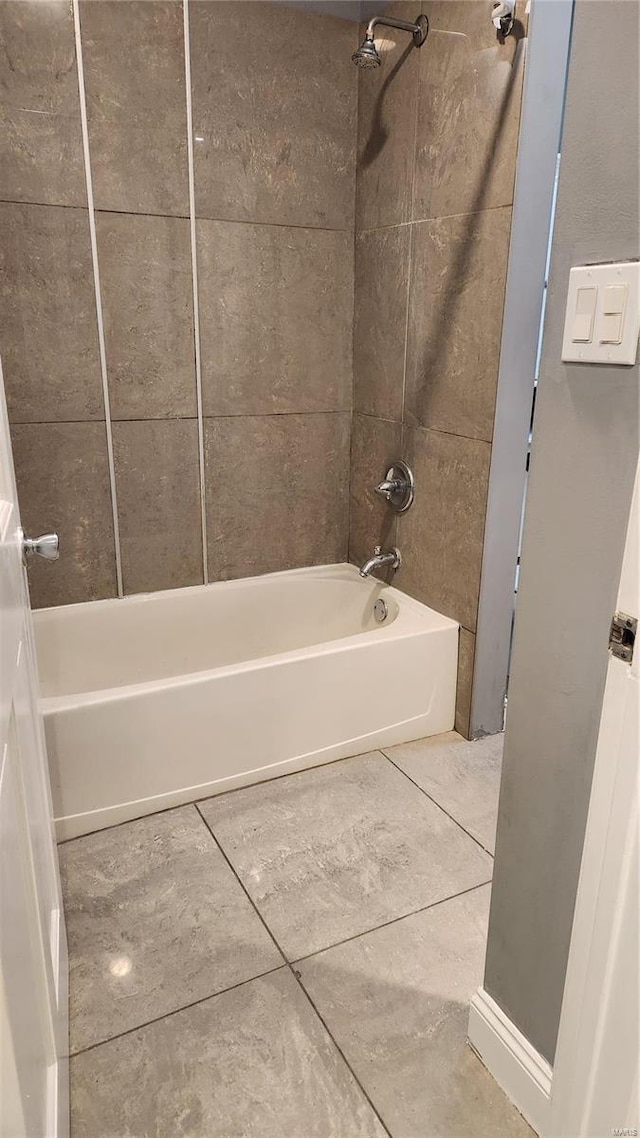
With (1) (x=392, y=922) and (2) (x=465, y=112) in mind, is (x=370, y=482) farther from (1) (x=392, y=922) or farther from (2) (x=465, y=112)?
(1) (x=392, y=922)

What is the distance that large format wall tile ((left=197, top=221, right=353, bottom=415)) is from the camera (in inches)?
98.4

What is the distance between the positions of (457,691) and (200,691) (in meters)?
0.92

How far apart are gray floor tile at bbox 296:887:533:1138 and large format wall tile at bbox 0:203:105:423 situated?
5.91 feet

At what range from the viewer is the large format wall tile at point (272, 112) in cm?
231

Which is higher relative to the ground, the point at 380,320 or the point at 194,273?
the point at 194,273

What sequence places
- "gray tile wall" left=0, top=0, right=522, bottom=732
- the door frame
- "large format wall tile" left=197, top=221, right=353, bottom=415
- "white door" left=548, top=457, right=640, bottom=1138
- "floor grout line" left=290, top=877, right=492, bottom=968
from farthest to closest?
"large format wall tile" left=197, top=221, right=353, bottom=415 < "gray tile wall" left=0, top=0, right=522, bottom=732 < the door frame < "floor grout line" left=290, top=877, right=492, bottom=968 < "white door" left=548, top=457, right=640, bottom=1138

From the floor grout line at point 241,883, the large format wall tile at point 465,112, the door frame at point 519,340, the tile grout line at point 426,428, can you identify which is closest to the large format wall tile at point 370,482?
the tile grout line at point 426,428

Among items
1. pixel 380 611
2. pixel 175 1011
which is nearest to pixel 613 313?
pixel 175 1011

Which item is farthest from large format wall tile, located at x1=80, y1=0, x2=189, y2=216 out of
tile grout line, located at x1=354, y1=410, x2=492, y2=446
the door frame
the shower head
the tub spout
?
the tub spout

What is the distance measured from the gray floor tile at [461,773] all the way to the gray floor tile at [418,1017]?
290mm

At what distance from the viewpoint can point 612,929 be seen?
34.1 inches

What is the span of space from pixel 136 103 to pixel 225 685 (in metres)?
1.78

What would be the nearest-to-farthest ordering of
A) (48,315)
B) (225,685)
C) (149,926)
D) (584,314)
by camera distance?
(584,314)
(149,926)
(225,685)
(48,315)

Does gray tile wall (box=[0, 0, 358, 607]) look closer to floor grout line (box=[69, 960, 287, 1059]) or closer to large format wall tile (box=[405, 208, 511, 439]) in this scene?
large format wall tile (box=[405, 208, 511, 439])
